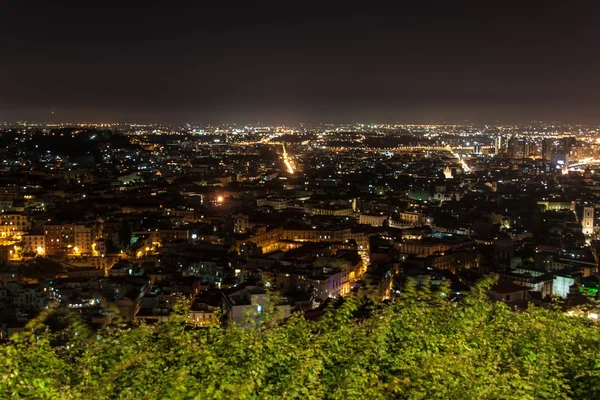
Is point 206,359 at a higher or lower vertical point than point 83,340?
higher

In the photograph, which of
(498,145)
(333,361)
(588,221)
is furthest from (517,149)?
(333,361)

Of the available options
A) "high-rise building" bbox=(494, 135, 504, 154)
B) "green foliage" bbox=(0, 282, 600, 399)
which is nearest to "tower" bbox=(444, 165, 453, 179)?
"high-rise building" bbox=(494, 135, 504, 154)

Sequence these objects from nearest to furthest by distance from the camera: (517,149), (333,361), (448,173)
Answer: (333,361)
(448,173)
(517,149)

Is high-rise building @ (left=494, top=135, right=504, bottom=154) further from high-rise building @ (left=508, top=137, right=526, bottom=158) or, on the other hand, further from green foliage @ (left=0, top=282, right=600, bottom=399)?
green foliage @ (left=0, top=282, right=600, bottom=399)

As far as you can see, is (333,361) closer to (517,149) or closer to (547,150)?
(547,150)

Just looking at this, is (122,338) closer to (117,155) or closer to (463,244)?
(463,244)

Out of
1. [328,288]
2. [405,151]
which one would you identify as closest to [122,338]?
[328,288]
